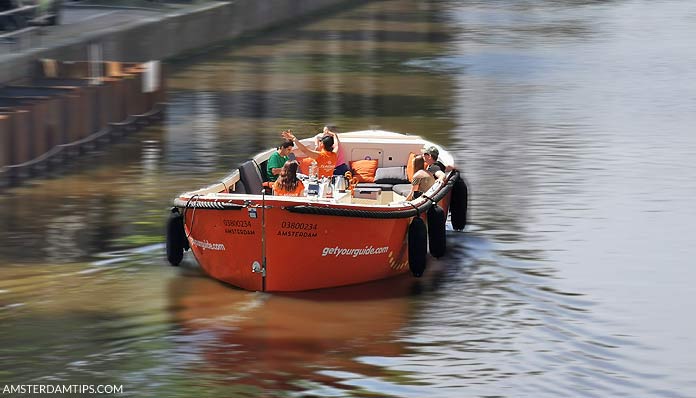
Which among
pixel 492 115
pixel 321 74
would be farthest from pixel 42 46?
pixel 492 115

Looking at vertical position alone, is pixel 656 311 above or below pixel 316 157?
below

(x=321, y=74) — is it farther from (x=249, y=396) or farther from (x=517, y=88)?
(x=249, y=396)

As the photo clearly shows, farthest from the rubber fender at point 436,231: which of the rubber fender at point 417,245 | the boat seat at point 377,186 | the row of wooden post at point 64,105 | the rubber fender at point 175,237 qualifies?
the row of wooden post at point 64,105

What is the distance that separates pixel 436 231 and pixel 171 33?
27418mm

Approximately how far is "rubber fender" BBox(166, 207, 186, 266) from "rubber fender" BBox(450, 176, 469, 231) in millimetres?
4703

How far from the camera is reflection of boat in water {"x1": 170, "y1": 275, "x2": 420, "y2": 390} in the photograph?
1708 cm

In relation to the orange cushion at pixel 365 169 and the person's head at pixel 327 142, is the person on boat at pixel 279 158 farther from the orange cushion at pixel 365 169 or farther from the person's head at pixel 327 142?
the orange cushion at pixel 365 169

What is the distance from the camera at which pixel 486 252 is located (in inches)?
877

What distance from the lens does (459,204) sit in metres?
23.4

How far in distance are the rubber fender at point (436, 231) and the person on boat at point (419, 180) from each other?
0.47 meters

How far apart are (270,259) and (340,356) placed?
2.21 metres

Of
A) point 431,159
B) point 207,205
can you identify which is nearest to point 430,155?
point 431,159

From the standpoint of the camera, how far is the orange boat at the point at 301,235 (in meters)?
18.9

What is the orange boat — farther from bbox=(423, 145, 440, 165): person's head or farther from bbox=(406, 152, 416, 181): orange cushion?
bbox=(406, 152, 416, 181): orange cushion
